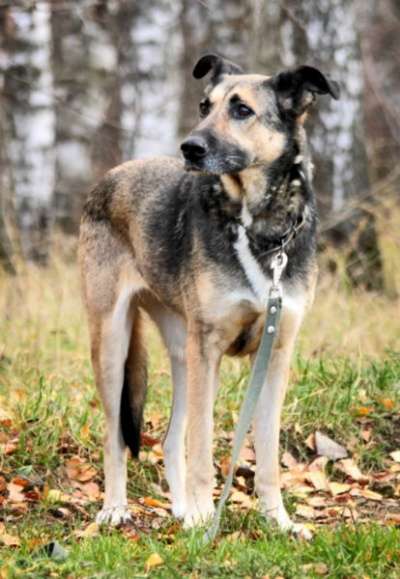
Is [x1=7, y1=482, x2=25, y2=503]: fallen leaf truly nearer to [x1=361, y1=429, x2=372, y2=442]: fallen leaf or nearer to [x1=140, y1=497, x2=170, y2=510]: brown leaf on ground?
[x1=140, y1=497, x2=170, y2=510]: brown leaf on ground

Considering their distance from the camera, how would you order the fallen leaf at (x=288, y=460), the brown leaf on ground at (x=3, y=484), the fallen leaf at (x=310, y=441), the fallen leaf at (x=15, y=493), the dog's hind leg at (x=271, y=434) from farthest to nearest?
the fallen leaf at (x=310, y=441)
the fallen leaf at (x=288, y=460)
the brown leaf on ground at (x=3, y=484)
the fallen leaf at (x=15, y=493)
the dog's hind leg at (x=271, y=434)

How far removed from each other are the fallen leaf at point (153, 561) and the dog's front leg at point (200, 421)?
2.59 feet

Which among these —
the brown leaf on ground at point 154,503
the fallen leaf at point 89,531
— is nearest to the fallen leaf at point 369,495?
the brown leaf on ground at point 154,503

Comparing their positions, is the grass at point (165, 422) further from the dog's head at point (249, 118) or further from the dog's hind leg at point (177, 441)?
the dog's head at point (249, 118)

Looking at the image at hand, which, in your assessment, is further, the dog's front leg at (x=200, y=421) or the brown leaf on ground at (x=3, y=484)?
the brown leaf on ground at (x=3, y=484)

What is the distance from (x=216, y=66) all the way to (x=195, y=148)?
1.04 meters

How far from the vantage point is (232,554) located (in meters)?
4.66

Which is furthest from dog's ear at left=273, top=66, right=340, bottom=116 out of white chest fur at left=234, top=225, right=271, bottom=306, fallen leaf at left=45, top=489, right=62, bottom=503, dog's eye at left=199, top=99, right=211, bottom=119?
fallen leaf at left=45, top=489, right=62, bottom=503

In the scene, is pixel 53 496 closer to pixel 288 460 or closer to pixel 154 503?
pixel 154 503

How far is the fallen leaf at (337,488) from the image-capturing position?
6.27 m

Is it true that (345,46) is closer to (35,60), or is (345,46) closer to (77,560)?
(35,60)

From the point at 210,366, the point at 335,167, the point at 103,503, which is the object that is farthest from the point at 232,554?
the point at 335,167

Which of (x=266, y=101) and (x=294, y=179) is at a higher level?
(x=266, y=101)

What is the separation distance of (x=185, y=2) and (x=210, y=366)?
41.5 ft
